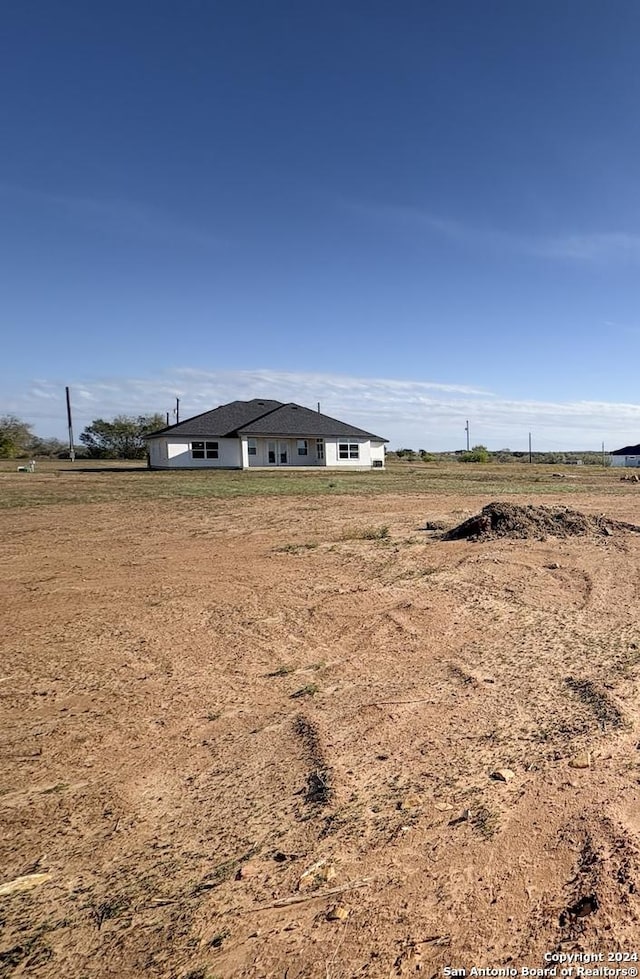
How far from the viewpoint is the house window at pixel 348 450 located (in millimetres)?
41919

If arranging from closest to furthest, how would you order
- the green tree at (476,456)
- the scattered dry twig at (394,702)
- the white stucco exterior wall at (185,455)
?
the scattered dry twig at (394,702), the white stucco exterior wall at (185,455), the green tree at (476,456)

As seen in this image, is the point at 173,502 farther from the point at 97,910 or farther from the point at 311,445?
the point at 311,445

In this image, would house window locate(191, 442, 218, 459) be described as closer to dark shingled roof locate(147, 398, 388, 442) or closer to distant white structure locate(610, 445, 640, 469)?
dark shingled roof locate(147, 398, 388, 442)

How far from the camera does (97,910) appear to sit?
81.1 inches

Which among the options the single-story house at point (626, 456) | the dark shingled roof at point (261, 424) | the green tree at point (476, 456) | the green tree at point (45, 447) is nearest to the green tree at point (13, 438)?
the green tree at point (45, 447)

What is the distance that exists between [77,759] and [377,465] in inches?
1602

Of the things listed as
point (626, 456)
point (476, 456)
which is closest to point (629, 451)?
point (626, 456)

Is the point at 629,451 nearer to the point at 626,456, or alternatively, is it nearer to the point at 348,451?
the point at 626,456

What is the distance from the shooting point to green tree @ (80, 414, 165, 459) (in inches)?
2470

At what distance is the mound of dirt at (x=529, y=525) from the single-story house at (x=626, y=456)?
69.3 meters

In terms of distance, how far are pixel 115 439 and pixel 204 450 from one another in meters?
28.6

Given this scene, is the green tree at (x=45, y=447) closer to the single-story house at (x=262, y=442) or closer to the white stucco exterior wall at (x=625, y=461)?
the single-story house at (x=262, y=442)

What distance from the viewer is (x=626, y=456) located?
234 ft

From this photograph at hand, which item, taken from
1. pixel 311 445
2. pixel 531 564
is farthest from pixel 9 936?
pixel 311 445
